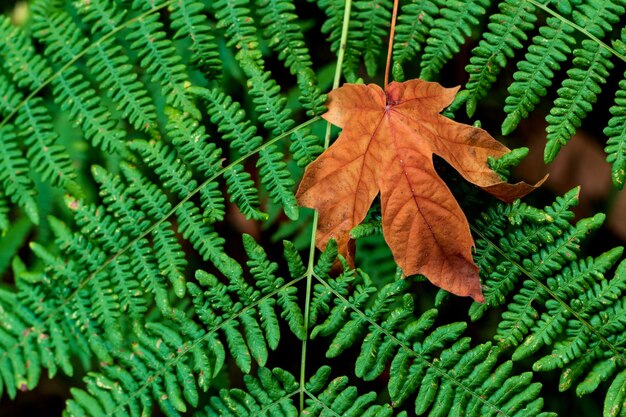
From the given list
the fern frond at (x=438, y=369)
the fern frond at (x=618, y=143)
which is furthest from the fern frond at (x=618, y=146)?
the fern frond at (x=438, y=369)

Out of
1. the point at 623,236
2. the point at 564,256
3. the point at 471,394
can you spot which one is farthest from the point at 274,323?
the point at 623,236

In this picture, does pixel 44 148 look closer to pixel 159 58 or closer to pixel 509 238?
pixel 159 58

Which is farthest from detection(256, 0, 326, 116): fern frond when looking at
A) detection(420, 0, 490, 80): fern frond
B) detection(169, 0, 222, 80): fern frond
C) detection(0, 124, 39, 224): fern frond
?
detection(0, 124, 39, 224): fern frond

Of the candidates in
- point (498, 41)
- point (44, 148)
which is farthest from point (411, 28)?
point (44, 148)

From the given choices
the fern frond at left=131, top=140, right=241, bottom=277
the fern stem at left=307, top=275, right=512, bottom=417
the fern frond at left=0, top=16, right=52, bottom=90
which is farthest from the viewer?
the fern frond at left=0, top=16, right=52, bottom=90

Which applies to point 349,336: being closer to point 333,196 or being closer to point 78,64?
point 333,196

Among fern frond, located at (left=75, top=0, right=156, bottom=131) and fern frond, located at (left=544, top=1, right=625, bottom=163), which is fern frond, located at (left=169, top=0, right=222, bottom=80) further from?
fern frond, located at (left=544, top=1, right=625, bottom=163)

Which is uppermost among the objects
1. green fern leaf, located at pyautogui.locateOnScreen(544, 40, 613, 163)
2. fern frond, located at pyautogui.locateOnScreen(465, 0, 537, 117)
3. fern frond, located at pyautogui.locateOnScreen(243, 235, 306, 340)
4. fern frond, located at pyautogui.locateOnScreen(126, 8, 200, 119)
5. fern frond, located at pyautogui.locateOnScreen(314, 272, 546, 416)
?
fern frond, located at pyautogui.locateOnScreen(126, 8, 200, 119)
